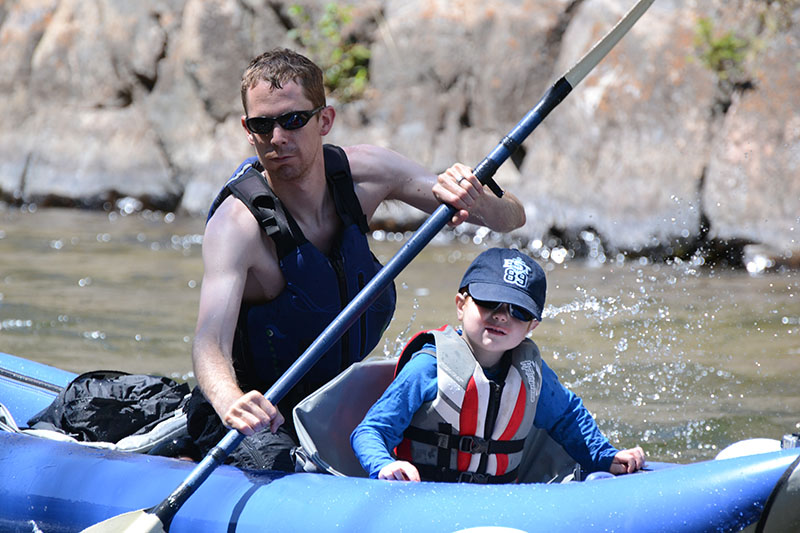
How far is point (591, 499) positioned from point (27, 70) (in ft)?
32.7

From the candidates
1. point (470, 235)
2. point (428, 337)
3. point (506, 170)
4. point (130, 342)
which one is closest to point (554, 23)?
point (506, 170)

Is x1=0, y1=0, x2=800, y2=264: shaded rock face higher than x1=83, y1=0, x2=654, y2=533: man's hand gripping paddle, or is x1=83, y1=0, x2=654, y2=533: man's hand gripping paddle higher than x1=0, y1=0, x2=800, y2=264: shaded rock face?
x1=0, y1=0, x2=800, y2=264: shaded rock face

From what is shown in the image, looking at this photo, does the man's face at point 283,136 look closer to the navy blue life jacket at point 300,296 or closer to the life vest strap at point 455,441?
the navy blue life jacket at point 300,296

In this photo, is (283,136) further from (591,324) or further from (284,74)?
(591,324)

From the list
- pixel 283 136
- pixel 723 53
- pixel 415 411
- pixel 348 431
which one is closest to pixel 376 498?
pixel 415 411

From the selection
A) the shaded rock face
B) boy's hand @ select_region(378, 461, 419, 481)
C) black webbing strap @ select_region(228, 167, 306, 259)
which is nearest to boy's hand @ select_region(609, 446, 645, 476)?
boy's hand @ select_region(378, 461, 419, 481)

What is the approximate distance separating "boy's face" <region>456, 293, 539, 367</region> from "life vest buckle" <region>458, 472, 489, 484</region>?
0.27m

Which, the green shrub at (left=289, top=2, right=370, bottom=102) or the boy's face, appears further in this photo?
the green shrub at (left=289, top=2, right=370, bottom=102)

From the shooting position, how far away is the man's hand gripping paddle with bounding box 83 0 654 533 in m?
2.21

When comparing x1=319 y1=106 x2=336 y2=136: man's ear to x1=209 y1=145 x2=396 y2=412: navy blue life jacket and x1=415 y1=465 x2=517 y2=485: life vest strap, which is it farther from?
x1=415 y1=465 x2=517 y2=485: life vest strap

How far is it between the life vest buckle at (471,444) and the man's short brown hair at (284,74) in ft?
3.01

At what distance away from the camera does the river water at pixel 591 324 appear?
3986mm

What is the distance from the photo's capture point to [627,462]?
94.1 inches

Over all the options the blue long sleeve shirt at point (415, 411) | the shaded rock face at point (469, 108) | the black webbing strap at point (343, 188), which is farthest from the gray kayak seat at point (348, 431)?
the shaded rock face at point (469, 108)
